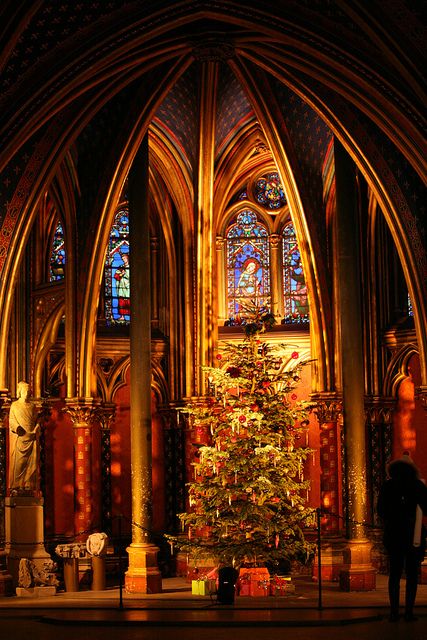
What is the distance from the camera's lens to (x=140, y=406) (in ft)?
70.5

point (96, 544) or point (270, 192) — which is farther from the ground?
point (270, 192)

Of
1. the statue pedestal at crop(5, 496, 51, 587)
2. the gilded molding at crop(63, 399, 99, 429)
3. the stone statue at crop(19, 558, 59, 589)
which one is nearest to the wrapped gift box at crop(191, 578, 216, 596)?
the stone statue at crop(19, 558, 59, 589)

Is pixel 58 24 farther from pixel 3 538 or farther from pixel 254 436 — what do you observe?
pixel 3 538

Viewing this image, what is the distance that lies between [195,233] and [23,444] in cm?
616

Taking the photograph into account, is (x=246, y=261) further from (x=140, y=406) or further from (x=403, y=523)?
(x=403, y=523)

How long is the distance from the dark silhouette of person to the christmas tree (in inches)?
290

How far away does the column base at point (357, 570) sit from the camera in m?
20.2

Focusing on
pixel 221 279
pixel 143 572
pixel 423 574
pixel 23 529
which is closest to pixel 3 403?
pixel 23 529

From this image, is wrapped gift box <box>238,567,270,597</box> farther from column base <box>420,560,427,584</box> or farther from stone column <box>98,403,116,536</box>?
stone column <box>98,403,116,536</box>

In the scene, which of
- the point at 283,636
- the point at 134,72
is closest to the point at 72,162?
the point at 134,72

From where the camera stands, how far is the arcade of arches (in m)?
19.5

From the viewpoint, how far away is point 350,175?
21.9 meters

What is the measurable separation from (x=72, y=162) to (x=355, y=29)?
7.53 m

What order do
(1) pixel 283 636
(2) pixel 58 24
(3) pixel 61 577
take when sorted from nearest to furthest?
(1) pixel 283 636 < (2) pixel 58 24 < (3) pixel 61 577
